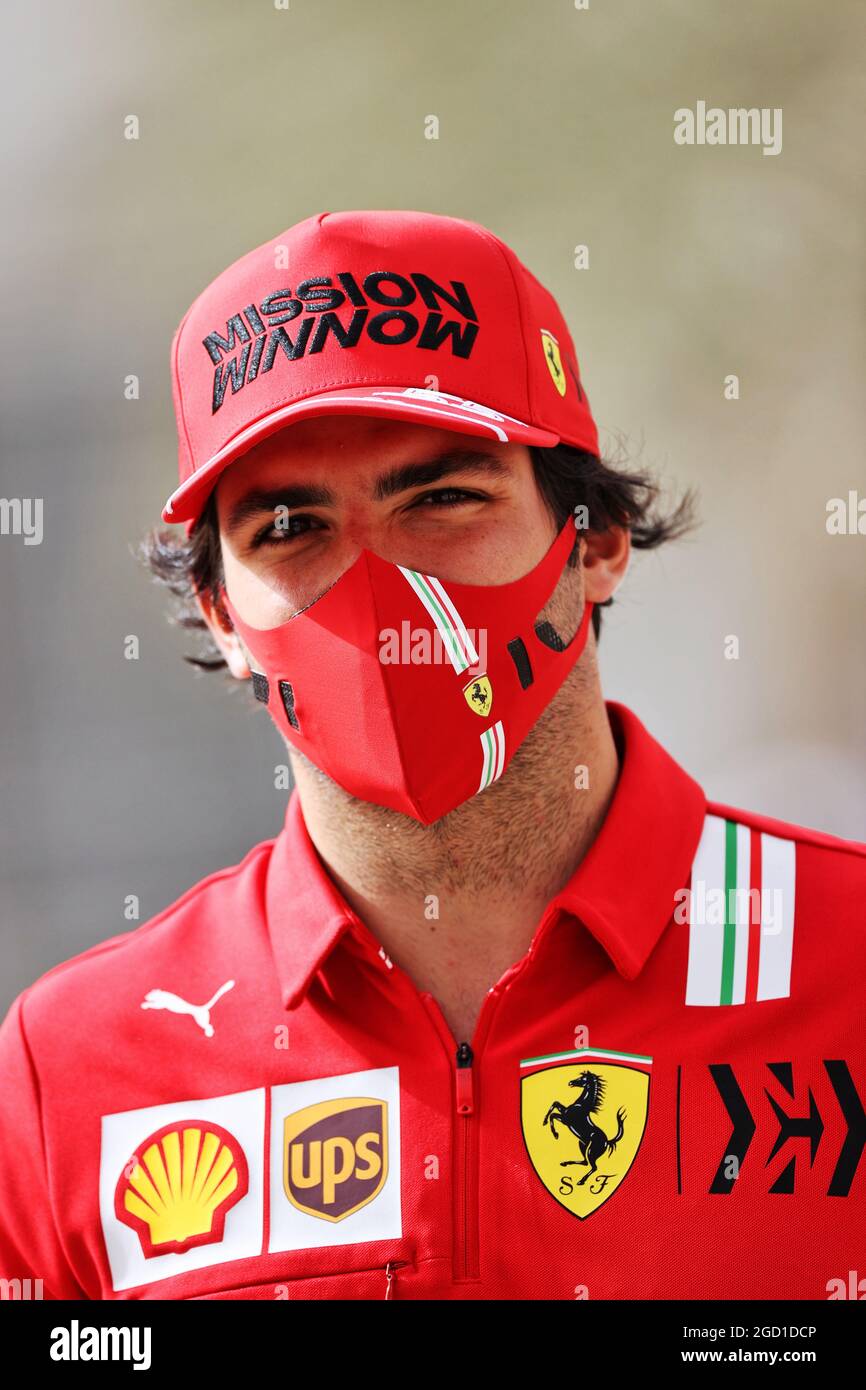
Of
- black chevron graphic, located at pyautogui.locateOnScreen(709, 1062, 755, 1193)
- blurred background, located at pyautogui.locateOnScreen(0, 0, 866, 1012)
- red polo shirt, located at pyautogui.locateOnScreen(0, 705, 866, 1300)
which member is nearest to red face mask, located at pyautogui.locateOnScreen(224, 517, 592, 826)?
red polo shirt, located at pyautogui.locateOnScreen(0, 705, 866, 1300)

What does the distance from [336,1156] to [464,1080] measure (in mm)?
228

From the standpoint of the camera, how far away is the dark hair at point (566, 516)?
7.25ft

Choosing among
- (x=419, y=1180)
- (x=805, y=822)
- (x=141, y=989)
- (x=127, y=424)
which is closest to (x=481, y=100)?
(x=127, y=424)

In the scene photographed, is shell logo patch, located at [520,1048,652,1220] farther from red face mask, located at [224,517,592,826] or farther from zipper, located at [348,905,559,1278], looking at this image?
Answer: red face mask, located at [224,517,592,826]

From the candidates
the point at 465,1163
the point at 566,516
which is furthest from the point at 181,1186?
the point at 566,516

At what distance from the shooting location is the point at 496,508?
204 cm

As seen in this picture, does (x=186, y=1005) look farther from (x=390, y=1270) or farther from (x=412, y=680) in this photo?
(x=412, y=680)

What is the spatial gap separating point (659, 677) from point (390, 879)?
1540 mm

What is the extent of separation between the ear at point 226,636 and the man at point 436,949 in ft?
0.38

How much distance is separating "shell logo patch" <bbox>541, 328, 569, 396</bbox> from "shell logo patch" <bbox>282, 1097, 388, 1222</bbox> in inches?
45.8

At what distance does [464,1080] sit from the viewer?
6.23ft

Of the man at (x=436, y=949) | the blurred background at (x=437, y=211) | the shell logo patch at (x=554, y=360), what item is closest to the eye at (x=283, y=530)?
the man at (x=436, y=949)

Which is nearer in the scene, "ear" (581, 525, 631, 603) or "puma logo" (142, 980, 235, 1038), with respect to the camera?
"puma logo" (142, 980, 235, 1038)

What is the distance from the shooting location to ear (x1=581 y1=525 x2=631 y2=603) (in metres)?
2.29
